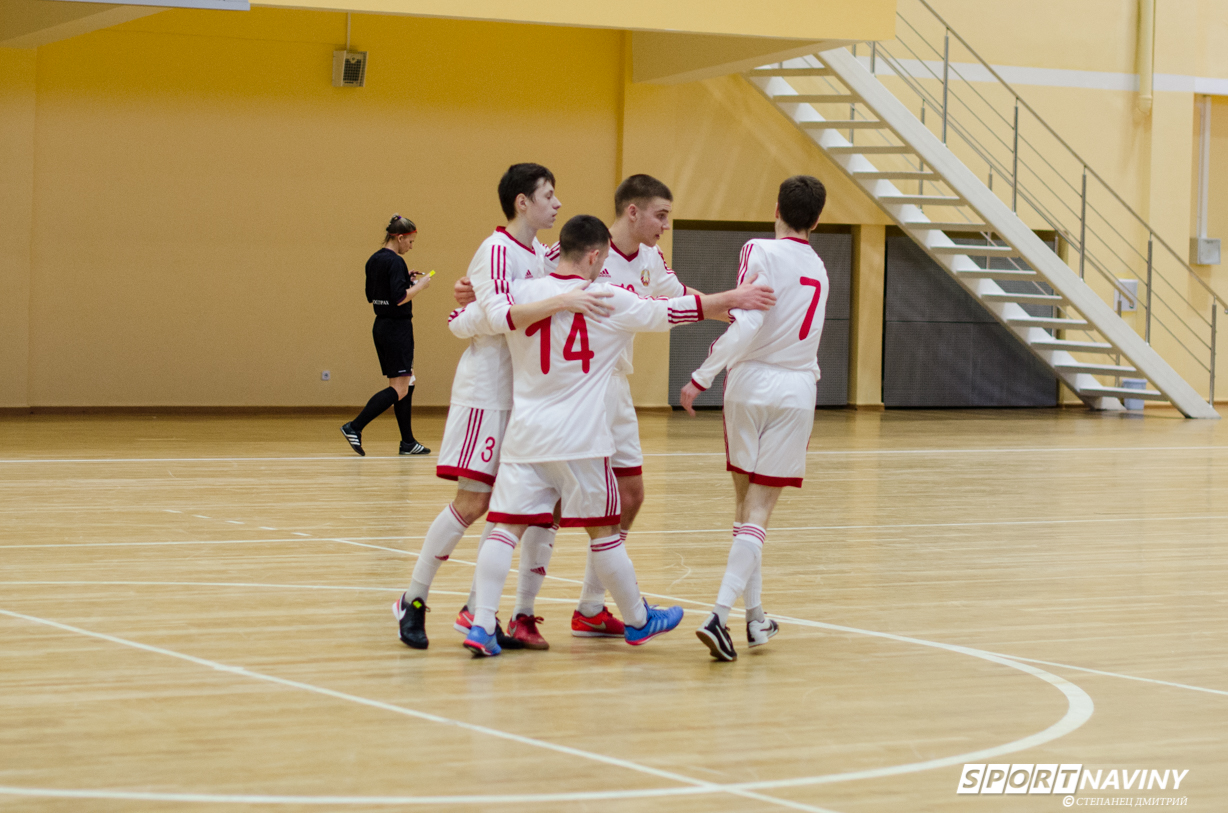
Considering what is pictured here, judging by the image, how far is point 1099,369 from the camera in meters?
15.1

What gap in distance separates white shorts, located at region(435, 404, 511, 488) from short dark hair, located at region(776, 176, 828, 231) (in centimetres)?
108

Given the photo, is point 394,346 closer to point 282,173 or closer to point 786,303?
point 282,173

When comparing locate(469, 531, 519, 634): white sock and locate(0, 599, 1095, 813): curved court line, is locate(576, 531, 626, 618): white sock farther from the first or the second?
locate(0, 599, 1095, 813): curved court line

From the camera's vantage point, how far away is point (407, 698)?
12.7 feet

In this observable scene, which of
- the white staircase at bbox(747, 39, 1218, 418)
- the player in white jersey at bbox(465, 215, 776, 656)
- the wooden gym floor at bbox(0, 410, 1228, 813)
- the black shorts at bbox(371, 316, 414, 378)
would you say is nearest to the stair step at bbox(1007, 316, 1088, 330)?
the white staircase at bbox(747, 39, 1218, 418)

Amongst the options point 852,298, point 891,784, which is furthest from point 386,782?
point 852,298

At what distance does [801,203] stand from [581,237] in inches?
28.9

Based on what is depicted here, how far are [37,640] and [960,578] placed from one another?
3468 mm

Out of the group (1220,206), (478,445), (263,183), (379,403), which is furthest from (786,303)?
(1220,206)

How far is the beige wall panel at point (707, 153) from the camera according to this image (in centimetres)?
1416

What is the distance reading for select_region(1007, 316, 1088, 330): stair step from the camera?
14688mm

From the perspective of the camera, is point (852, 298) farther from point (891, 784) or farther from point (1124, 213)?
point (891, 784)

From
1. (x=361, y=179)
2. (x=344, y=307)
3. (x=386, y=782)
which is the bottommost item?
(x=386, y=782)

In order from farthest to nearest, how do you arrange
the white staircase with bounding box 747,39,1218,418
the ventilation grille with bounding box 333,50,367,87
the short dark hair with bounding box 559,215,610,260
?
the white staircase with bounding box 747,39,1218,418 < the ventilation grille with bounding box 333,50,367,87 < the short dark hair with bounding box 559,215,610,260
